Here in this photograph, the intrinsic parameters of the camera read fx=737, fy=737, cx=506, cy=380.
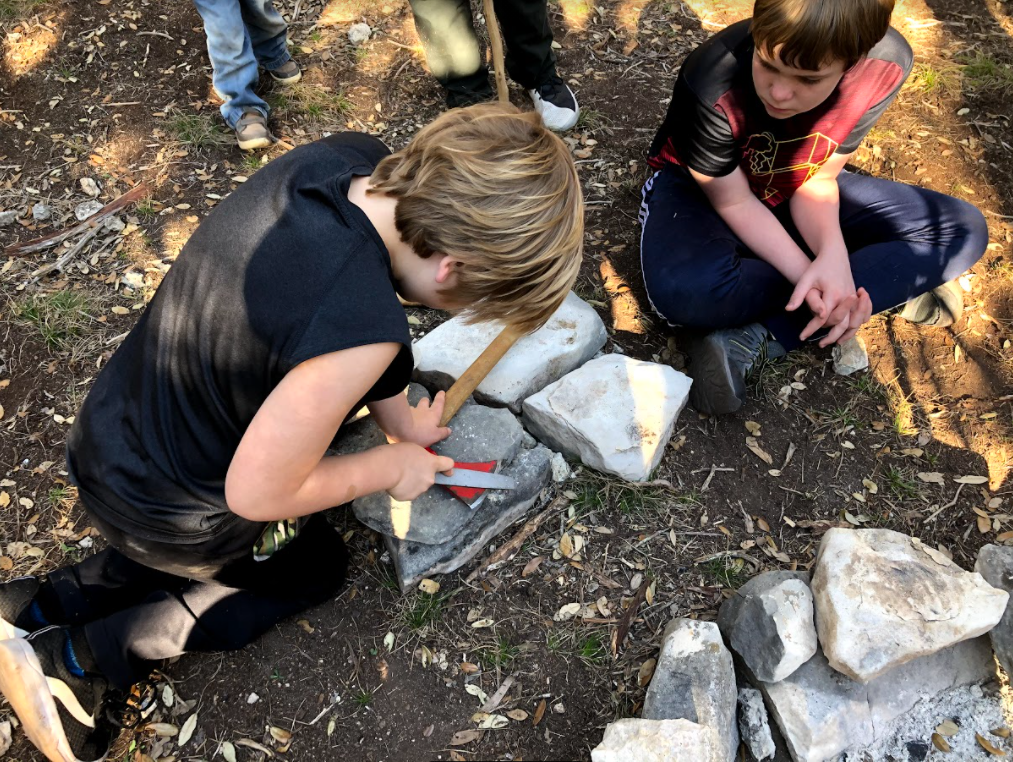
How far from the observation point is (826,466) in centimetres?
230

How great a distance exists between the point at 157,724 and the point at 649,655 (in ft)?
4.24

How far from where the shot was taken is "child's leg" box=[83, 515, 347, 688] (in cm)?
183

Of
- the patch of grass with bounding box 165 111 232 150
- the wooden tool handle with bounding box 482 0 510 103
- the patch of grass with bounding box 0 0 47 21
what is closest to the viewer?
the wooden tool handle with bounding box 482 0 510 103

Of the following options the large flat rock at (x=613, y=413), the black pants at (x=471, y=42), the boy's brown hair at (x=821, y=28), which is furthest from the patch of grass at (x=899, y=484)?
the black pants at (x=471, y=42)

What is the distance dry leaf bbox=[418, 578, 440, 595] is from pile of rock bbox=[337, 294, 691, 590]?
28 millimetres

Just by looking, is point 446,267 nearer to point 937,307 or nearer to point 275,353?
point 275,353

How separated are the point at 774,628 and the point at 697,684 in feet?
0.75

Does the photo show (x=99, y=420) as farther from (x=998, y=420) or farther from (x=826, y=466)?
(x=998, y=420)

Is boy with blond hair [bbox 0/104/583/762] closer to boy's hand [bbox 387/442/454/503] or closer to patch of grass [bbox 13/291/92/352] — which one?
boy's hand [bbox 387/442/454/503]

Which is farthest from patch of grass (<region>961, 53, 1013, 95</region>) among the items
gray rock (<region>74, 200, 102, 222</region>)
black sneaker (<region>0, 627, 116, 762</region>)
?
black sneaker (<region>0, 627, 116, 762</region>)

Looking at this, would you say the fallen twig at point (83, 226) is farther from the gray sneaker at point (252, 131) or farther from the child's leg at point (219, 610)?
the child's leg at point (219, 610)

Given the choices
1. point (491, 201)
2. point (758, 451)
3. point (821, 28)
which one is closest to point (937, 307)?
point (758, 451)

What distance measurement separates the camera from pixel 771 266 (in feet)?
7.94

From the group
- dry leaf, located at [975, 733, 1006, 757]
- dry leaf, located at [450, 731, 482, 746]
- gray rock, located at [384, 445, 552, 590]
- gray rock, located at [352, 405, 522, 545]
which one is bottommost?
dry leaf, located at [975, 733, 1006, 757]
